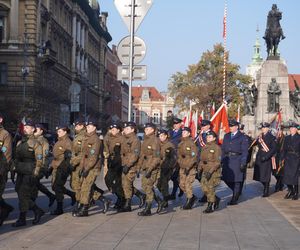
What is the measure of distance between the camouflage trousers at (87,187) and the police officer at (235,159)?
3.77 meters

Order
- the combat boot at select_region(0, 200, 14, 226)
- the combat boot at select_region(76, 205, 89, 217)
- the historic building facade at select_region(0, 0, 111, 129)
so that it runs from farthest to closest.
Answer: the historic building facade at select_region(0, 0, 111, 129) → the combat boot at select_region(76, 205, 89, 217) → the combat boot at select_region(0, 200, 14, 226)

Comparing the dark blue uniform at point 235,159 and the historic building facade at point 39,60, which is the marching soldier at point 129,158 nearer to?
the dark blue uniform at point 235,159

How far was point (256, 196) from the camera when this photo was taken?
15617mm

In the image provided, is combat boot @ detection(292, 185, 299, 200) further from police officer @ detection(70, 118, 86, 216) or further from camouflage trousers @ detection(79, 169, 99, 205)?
police officer @ detection(70, 118, 86, 216)

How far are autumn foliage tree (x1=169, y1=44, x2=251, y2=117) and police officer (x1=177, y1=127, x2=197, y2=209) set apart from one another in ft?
161

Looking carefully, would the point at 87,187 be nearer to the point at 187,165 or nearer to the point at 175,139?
the point at 187,165

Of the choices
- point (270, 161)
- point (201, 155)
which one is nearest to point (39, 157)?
point (201, 155)

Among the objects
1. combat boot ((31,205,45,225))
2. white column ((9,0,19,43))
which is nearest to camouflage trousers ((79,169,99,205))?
combat boot ((31,205,45,225))

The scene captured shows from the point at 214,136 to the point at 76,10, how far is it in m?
53.1

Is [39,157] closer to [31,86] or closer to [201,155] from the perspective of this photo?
[201,155]

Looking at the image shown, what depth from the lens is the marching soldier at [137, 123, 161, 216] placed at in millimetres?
11387

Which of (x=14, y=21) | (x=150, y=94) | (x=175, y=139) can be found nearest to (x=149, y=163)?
(x=175, y=139)

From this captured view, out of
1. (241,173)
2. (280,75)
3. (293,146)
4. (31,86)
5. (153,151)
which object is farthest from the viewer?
(31,86)

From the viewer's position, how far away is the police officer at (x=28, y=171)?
9.98m
